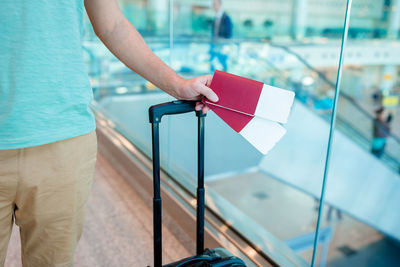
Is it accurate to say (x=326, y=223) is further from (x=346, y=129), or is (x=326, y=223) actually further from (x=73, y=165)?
(x=73, y=165)

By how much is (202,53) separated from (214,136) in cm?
133

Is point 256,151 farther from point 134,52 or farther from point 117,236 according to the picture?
point 134,52

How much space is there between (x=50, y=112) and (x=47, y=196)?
0.69 feet

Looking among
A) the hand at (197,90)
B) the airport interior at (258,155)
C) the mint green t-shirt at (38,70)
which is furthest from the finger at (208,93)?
the airport interior at (258,155)

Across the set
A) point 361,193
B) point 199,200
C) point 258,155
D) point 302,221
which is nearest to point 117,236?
point 199,200

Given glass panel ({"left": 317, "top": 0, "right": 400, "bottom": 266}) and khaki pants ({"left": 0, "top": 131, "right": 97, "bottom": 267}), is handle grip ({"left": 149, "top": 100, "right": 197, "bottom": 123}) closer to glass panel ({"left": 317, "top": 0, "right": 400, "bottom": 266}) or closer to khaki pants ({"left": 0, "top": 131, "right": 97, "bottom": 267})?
khaki pants ({"left": 0, "top": 131, "right": 97, "bottom": 267})

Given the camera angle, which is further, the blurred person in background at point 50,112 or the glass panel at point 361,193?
the glass panel at point 361,193

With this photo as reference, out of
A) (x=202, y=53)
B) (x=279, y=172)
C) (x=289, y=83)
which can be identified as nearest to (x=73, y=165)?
(x=202, y=53)

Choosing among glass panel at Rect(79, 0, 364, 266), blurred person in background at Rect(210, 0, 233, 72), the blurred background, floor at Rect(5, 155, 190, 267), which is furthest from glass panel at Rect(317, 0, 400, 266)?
floor at Rect(5, 155, 190, 267)

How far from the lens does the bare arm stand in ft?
2.97

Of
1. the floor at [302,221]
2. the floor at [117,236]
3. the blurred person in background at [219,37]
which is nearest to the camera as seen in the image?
the floor at [117,236]

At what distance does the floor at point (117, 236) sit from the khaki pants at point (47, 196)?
0.85 metres

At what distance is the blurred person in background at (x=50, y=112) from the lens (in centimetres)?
70

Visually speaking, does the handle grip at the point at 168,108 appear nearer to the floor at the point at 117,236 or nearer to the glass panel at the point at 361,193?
the floor at the point at 117,236
